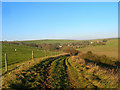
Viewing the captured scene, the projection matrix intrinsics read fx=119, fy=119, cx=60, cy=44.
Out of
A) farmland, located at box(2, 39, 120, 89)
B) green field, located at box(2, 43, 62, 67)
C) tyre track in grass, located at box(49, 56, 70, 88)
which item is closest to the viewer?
farmland, located at box(2, 39, 120, 89)

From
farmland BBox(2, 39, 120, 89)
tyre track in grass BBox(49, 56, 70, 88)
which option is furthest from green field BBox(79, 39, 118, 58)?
tyre track in grass BBox(49, 56, 70, 88)

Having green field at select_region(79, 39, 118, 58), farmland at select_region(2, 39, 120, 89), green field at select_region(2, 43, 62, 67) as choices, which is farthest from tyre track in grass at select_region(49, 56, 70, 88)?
green field at select_region(79, 39, 118, 58)

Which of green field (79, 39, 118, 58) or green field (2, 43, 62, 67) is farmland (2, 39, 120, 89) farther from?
green field (79, 39, 118, 58)

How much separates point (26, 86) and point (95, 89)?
3.49 m

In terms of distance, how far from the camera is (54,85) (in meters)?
6.14

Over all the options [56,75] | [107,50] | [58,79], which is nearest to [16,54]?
[56,75]

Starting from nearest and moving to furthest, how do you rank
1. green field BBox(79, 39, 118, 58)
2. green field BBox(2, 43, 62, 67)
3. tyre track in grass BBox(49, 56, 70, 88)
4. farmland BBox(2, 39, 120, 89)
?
1. farmland BBox(2, 39, 120, 89)
2. tyre track in grass BBox(49, 56, 70, 88)
3. green field BBox(2, 43, 62, 67)
4. green field BBox(79, 39, 118, 58)

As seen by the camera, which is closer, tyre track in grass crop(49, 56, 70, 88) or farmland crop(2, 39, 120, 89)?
farmland crop(2, 39, 120, 89)

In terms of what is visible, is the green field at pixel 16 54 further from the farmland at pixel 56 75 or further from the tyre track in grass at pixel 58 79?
the tyre track in grass at pixel 58 79

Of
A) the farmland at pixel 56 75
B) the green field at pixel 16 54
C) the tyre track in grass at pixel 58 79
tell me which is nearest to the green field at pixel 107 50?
the farmland at pixel 56 75

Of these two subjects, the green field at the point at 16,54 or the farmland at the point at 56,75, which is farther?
the green field at the point at 16,54

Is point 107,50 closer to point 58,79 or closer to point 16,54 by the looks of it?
point 16,54

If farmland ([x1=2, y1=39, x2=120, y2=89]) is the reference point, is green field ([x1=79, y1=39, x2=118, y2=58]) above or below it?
below

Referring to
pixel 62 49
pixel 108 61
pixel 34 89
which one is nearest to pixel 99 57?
pixel 108 61
